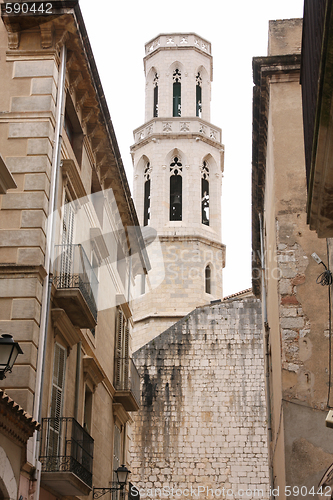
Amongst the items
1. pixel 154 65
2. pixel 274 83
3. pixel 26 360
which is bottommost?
pixel 26 360

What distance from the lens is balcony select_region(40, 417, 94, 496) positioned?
961 cm

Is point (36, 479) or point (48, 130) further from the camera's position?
point (48, 130)

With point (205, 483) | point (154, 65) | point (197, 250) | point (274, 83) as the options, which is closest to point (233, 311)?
point (205, 483)

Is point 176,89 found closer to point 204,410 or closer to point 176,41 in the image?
point 176,41

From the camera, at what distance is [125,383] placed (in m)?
15.9

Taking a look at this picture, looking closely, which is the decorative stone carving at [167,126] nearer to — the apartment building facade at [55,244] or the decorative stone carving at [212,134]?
the decorative stone carving at [212,134]

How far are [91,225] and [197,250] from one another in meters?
20.5

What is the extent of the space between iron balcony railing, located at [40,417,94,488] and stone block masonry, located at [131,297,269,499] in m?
11.4

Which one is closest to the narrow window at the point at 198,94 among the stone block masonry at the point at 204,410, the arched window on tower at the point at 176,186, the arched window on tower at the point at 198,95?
the arched window on tower at the point at 198,95

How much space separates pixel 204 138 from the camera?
122 ft

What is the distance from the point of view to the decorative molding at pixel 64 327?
10.5 meters

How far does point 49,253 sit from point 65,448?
8.94ft

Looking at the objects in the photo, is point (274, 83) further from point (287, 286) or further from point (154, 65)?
point (154, 65)

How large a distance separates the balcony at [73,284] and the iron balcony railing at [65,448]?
159 centimetres
